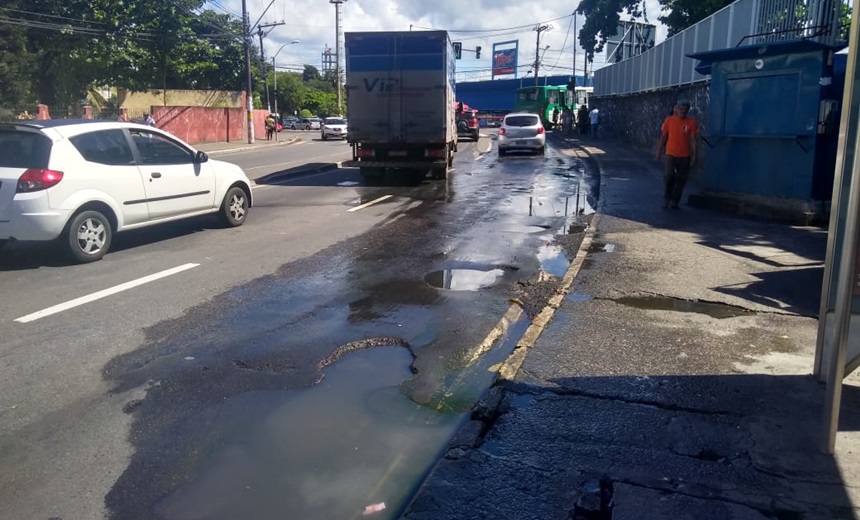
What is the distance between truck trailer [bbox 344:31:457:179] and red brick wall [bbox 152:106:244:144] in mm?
24477

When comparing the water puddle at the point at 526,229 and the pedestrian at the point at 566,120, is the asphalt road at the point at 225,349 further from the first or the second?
the pedestrian at the point at 566,120

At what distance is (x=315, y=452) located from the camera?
4.12 m

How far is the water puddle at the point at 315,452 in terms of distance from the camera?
3.59 meters

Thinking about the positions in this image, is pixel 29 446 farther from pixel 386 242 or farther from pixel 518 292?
pixel 386 242

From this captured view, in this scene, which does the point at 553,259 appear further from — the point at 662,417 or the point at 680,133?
the point at 662,417

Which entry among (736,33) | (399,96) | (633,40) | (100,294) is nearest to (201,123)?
(633,40)

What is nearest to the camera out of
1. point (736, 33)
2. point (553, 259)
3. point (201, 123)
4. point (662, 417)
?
point (662, 417)

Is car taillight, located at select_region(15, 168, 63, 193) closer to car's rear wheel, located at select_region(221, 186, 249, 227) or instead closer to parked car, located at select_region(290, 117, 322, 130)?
car's rear wheel, located at select_region(221, 186, 249, 227)

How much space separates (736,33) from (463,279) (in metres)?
13.7

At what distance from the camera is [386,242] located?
10.2 metres

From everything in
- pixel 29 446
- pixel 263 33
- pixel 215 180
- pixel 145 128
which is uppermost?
pixel 263 33

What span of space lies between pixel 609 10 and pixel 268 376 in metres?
41.6

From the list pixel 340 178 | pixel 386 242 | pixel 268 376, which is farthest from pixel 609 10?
pixel 268 376

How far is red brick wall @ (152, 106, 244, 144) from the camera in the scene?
39.2 m
